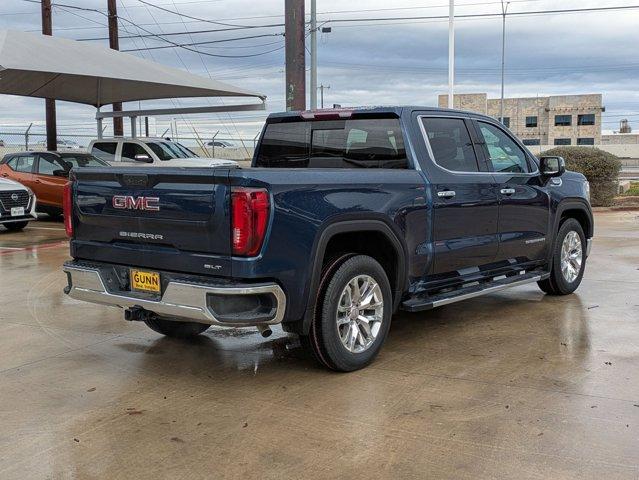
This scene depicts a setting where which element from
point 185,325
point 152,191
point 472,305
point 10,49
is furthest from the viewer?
point 10,49

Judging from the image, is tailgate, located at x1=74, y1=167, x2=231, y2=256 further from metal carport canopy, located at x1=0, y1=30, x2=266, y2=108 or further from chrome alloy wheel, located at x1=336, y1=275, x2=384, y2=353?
metal carport canopy, located at x1=0, y1=30, x2=266, y2=108

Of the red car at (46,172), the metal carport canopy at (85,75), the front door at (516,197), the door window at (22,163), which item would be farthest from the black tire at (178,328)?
the door window at (22,163)

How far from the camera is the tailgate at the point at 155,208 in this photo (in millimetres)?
4281

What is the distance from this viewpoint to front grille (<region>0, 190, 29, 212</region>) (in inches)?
545

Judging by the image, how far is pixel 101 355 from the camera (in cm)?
546

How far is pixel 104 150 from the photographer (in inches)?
690

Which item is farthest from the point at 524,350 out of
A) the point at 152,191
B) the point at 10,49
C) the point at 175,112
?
the point at 175,112

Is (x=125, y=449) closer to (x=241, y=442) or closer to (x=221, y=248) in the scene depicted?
(x=241, y=442)

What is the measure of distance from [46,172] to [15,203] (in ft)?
7.43

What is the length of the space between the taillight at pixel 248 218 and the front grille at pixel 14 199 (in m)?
11.2

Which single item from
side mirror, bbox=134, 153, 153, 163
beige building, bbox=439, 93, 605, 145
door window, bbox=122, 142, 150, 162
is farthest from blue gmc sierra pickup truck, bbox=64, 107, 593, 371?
beige building, bbox=439, 93, 605, 145

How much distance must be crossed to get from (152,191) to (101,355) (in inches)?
65.0

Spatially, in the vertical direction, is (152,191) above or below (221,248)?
above

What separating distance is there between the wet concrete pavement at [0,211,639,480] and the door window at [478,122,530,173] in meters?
1.44
